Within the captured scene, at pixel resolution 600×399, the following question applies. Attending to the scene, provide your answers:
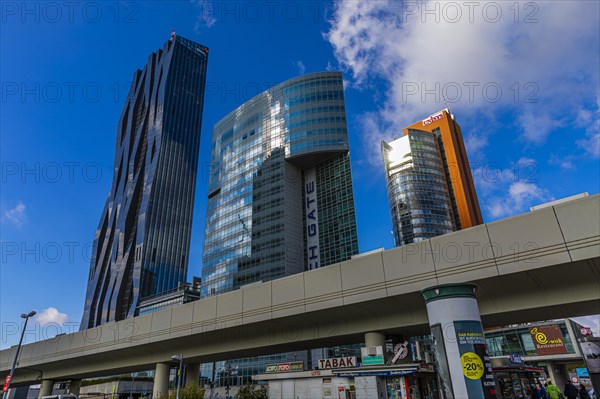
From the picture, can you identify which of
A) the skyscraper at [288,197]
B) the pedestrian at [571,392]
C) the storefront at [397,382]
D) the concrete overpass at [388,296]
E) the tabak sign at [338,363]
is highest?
the skyscraper at [288,197]

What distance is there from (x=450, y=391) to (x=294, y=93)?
95.0 meters

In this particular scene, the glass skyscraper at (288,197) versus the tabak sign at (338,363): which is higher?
the glass skyscraper at (288,197)

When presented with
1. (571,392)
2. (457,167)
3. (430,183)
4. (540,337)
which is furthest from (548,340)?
(457,167)

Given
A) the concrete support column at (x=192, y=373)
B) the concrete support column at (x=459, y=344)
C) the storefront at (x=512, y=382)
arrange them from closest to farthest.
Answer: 1. the concrete support column at (x=459, y=344)
2. the storefront at (x=512, y=382)
3. the concrete support column at (x=192, y=373)

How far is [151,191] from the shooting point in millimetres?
159750

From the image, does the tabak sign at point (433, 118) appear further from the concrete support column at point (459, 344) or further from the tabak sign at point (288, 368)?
the concrete support column at point (459, 344)

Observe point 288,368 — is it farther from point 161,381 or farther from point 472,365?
point 472,365

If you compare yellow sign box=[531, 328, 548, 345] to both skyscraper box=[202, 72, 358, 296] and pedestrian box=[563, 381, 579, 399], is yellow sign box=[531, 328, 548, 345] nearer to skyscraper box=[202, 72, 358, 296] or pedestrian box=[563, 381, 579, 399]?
pedestrian box=[563, 381, 579, 399]

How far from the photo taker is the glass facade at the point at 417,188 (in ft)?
401

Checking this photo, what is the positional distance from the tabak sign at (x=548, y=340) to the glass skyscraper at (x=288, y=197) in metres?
45.5

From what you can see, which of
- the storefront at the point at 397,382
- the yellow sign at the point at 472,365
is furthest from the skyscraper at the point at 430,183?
the yellow sign at the point at 472,365

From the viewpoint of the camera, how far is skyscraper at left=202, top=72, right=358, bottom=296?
92.8 metres

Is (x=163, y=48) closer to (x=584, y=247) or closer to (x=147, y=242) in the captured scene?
(x=147, y=242)

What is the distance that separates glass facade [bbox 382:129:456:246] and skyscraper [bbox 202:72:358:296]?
33.4 meters
